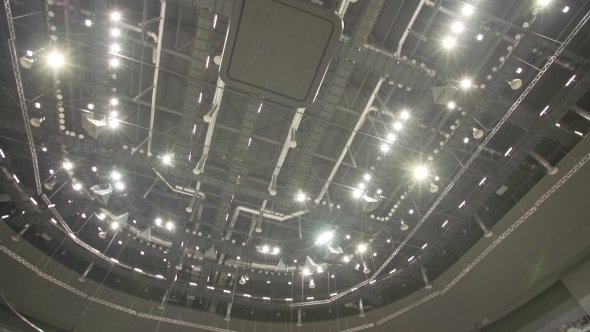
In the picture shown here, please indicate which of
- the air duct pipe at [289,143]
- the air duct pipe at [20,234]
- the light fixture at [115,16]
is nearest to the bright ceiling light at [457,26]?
the air duct pipe at [289,143]

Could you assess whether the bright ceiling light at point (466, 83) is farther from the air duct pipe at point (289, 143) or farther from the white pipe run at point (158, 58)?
the white pipe run at point (158, 58)

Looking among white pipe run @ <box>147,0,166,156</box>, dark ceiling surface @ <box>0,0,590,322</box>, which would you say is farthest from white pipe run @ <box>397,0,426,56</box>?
white pipe run @ <box>147,0,166,156</box>

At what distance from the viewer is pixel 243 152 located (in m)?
12.2

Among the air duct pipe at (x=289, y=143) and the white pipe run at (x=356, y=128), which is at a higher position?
the white pipe run at (x=356, y=128)

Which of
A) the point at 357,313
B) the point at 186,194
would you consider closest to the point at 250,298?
the point at 357,313

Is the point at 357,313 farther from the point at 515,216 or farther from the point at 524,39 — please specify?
the point at 524,39

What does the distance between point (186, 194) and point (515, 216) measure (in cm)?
1315

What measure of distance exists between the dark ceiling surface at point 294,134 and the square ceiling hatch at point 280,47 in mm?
1899

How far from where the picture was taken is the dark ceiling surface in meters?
10.2

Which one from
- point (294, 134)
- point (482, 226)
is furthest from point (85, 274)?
point (482, 226)

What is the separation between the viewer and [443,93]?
10.3 m

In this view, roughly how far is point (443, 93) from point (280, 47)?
17.4ft

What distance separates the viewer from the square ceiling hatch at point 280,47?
7184 mm

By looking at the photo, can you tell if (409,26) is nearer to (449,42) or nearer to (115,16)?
(449,42)
